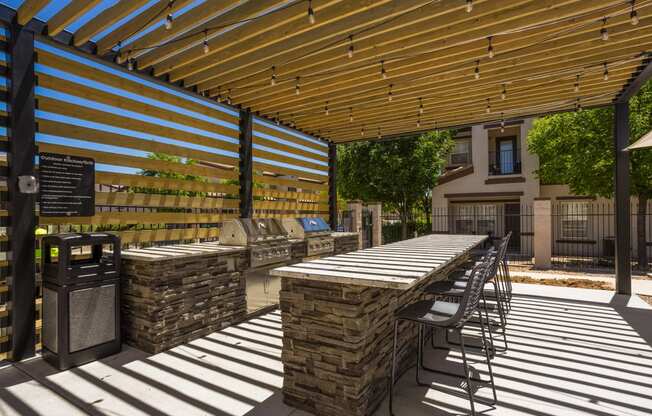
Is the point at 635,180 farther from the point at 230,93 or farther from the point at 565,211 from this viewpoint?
the point at 230,93

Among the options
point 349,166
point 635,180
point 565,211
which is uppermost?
point 349,166

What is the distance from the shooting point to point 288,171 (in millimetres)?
7742

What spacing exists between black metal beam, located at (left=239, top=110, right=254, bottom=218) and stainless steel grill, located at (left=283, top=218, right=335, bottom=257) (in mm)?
770

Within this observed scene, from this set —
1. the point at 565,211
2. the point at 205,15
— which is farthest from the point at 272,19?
the point at 565,211

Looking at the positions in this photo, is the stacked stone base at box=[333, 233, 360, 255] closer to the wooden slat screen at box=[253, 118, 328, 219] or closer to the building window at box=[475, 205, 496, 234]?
the wooden slat screen at box=[253, 118, 328, 219]

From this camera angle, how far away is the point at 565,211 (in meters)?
13.9

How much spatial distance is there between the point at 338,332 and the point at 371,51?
3.44 m

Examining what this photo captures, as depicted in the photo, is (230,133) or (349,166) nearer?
(230,133)

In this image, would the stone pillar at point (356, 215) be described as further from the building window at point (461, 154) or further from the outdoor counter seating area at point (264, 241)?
the building window at point (461, 154)

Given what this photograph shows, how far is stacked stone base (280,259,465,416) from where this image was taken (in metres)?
2.40

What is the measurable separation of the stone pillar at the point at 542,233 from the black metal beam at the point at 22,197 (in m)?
10.9

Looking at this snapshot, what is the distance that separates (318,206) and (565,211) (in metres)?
10.9

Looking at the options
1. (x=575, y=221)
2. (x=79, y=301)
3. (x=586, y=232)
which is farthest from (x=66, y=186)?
(x=586, y=232)

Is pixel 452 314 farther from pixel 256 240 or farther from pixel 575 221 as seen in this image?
pixel 575 221
